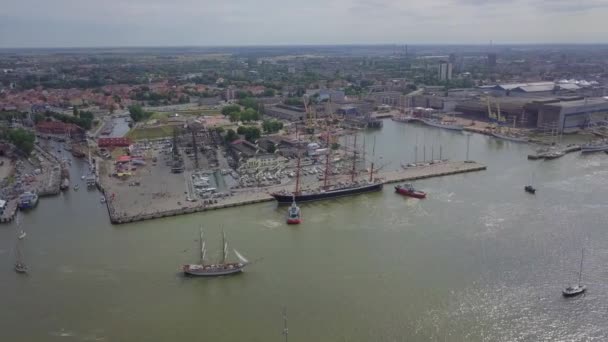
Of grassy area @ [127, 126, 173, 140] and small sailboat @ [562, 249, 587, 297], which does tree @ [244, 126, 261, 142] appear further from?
small sailboat @ [562, 249, 587, 297]

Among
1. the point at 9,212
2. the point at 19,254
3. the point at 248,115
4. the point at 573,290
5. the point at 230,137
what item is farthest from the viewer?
the point at 248,115

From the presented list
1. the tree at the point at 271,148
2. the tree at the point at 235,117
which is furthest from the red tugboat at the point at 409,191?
the tree at the point at 235,117

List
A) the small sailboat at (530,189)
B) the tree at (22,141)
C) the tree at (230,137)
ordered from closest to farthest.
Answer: the small sailboat at (530,189) < the tree at (22,141) < the tree at (230,137)

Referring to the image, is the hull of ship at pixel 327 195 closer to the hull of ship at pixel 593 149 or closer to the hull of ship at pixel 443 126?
the hull of ship at pixel 593 149

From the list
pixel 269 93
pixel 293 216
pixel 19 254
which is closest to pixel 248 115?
pixel 269 93

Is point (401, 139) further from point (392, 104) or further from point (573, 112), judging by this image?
point (392, 104)

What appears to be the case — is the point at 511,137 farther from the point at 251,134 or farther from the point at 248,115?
the point at 248,115

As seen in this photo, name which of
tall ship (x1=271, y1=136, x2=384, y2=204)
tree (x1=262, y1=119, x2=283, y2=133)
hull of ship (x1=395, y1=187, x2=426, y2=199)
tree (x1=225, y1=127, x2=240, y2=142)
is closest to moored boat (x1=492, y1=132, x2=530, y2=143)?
tall ship (x1=271, y1=136, x2=384, y2=204)
